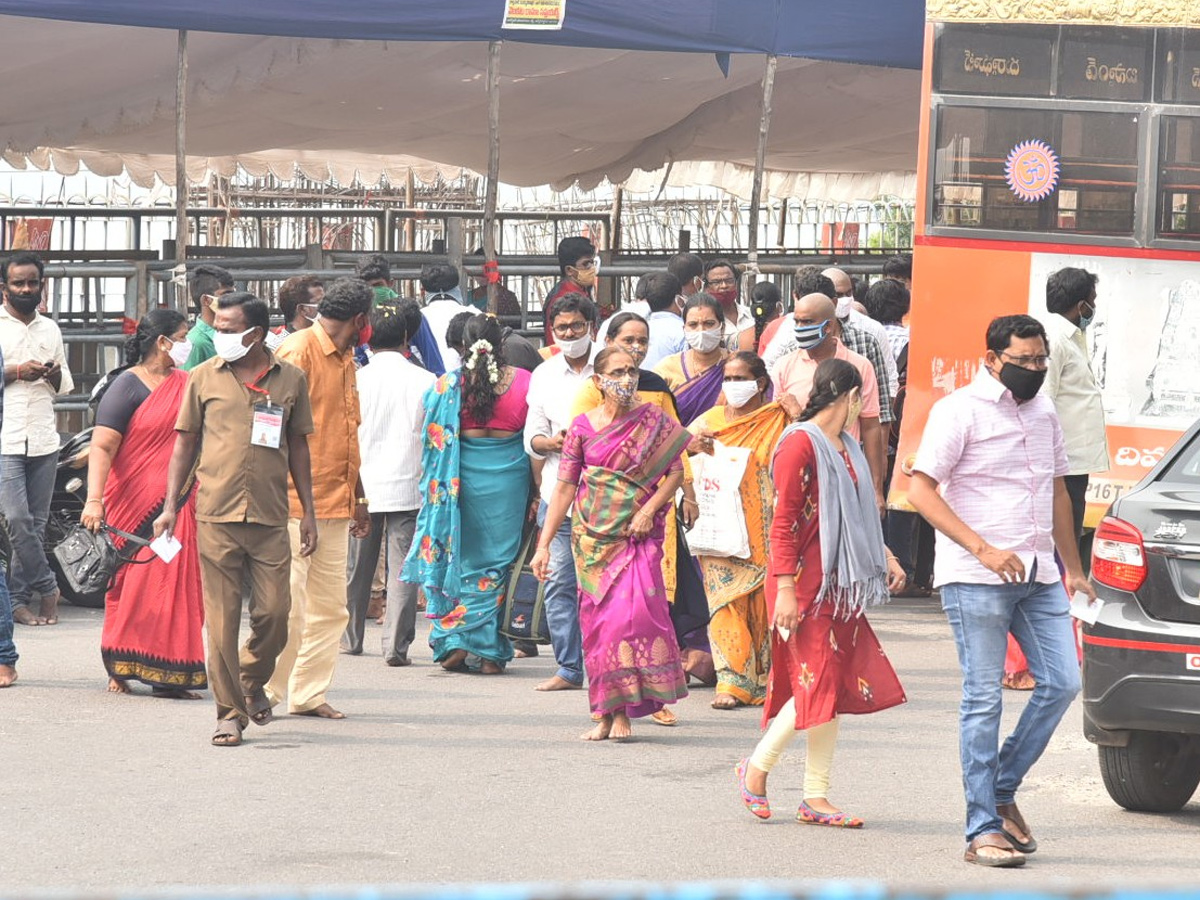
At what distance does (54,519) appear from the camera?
1159 cm

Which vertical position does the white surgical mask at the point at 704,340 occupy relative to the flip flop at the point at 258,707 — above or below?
above

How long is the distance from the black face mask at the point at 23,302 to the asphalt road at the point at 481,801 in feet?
7.63

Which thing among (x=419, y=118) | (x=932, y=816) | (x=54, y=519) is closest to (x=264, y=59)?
(x=419, y=118)

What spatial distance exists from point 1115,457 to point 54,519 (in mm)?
6221

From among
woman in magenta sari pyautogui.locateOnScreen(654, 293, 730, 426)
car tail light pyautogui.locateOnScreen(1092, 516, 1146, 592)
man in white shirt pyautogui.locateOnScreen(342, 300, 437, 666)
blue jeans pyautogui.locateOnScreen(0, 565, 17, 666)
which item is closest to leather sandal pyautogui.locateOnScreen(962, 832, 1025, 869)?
car tail light pyautogui.locateOnScreen(1092, 516, 1146, 592)

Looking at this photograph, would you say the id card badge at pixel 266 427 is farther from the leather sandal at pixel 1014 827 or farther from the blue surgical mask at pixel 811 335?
the leather sandal at pixel 1014 827

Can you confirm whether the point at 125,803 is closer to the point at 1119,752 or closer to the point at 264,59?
the point at 1119,752

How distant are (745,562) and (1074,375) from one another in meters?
1.68

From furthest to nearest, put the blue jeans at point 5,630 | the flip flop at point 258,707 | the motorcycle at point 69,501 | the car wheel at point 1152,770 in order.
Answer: the motorcycle at point 69,501, the blue jeans at point 5,630, the flip flop at point 258,707, the car wheel at point 1152,770

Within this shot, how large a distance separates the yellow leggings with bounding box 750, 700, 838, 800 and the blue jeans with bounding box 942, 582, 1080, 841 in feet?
1.86

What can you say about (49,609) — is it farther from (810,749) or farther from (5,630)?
(810,749)

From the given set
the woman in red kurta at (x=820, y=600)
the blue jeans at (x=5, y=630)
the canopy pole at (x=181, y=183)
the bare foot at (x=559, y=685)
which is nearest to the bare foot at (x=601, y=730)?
the bare foot at (x=559, y=685)

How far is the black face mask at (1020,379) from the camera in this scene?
5.90 m

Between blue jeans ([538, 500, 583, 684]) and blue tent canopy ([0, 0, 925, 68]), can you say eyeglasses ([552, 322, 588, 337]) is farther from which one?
blue tent canopy ([0, 0, 925, 68])
